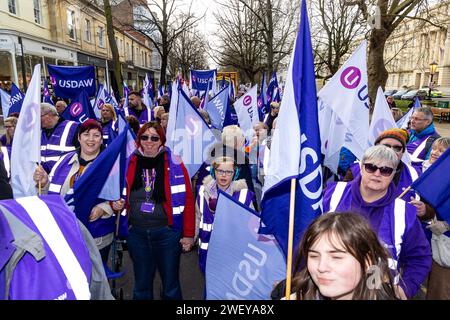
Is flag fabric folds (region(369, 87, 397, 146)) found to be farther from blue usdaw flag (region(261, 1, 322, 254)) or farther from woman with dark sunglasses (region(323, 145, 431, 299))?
blue usdaw flag (region(261, 1, 322, 254))

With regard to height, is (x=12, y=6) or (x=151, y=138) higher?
(x=12, y=6)

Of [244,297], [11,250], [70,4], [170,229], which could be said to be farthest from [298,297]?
[70,4]

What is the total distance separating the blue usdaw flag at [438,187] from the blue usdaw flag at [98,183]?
2.37 m

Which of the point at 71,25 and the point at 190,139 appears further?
the point at 71,25

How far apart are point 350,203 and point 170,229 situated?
154 cm

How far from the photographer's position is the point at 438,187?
2525 millimetres

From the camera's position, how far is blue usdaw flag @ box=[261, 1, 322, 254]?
84.4 inches

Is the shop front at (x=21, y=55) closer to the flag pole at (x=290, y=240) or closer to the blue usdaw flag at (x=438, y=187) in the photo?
the flag pole at (x=290, y=240)

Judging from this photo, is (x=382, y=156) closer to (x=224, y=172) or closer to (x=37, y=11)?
(x=224, y=172)

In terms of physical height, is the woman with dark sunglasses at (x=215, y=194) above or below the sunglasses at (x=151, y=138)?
below

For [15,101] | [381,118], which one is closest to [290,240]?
[381,118]

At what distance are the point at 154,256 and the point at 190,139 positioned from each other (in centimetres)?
199

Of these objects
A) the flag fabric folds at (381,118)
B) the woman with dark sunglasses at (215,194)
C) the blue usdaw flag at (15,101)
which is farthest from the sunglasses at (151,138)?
the blue usdaw flag at (15,101)

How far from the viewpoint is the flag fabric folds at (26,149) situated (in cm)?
288
